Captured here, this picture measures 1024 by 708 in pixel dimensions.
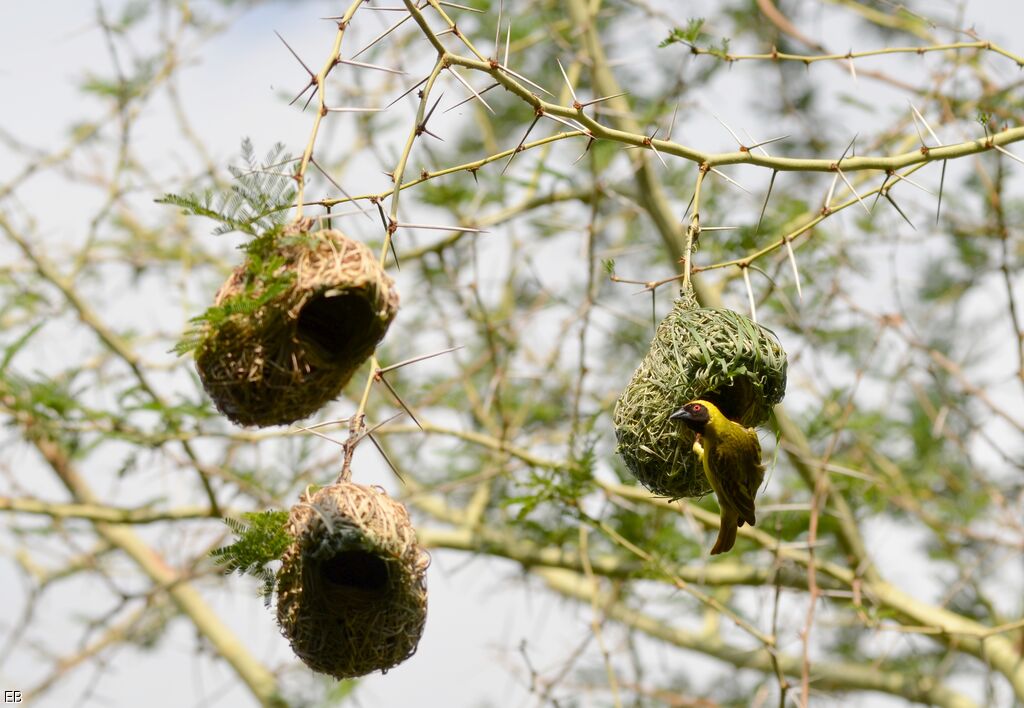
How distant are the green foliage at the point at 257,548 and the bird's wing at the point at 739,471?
95 centimetres

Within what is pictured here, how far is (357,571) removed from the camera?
3.05 meters

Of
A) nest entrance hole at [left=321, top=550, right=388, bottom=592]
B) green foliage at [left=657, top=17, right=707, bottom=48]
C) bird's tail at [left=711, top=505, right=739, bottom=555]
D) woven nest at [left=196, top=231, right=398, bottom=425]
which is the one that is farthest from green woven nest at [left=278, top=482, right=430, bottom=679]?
green foliage at [left=657, top=17, right=707, bottom=48]

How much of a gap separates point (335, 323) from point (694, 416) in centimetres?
82

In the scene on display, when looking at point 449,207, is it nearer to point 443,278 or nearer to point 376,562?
point 443,278

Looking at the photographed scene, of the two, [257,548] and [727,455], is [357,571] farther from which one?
[727,455]

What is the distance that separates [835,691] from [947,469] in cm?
188

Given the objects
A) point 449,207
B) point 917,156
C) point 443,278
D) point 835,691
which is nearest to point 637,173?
point 449,207

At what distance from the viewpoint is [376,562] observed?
117 inches

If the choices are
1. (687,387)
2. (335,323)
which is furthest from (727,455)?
(335,323)

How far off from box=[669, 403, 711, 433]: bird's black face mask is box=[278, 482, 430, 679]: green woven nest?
737 millimetres

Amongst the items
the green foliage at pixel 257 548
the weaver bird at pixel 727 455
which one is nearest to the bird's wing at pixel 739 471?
the weaver bird at pixel 727 455

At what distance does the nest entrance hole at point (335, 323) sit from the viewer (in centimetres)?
259

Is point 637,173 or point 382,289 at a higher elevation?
point 637,173

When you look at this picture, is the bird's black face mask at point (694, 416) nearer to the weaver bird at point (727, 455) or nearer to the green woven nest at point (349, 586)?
the weaver bird at point (727, 455)
